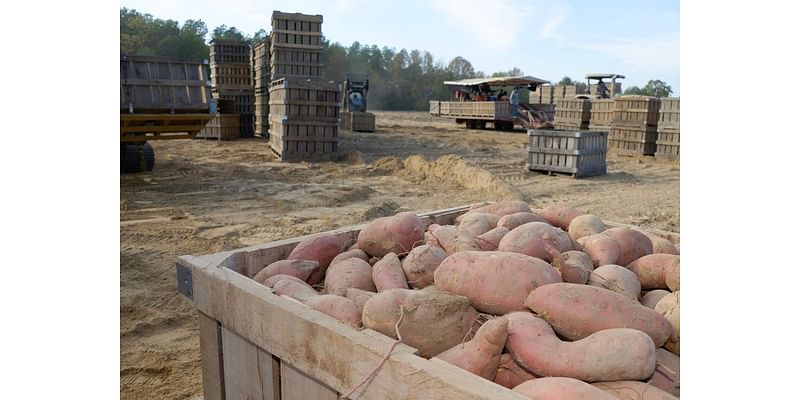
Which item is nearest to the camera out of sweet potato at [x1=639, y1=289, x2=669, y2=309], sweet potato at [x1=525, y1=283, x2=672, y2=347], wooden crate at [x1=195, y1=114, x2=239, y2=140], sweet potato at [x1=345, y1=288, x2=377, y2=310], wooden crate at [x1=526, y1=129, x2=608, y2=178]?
sweet potato at [x1=525, y1=283, x2=672, y2=347]

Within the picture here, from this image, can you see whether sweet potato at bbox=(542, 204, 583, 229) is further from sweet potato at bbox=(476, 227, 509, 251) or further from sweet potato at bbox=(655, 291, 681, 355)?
sweet potato at bbox=(655, 291, 681, 355)

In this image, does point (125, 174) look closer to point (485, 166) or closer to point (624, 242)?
point (485, 166)

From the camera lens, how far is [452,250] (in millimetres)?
2393

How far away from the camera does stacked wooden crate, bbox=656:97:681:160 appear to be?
13.8m

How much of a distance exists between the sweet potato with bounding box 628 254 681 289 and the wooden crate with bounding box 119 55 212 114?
8.05 m

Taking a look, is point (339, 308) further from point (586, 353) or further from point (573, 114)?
point (573, 114)

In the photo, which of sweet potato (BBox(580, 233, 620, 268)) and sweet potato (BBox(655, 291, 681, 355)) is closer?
sweet potato (BBox(655, 291, 681, 355))

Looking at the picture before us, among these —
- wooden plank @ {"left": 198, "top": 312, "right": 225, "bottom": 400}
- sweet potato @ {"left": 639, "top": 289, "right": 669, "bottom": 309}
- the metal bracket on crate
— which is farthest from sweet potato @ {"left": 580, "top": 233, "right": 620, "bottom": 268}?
the metal bracket on crate

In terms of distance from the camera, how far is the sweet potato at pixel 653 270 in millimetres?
2207

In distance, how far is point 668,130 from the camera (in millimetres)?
13984

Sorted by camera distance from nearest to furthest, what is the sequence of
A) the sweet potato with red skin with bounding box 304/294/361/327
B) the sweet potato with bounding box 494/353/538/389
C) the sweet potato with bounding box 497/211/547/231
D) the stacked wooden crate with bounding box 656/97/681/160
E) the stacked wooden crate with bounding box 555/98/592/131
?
the sweet potato with bounding box 494/353/538/389 → the sweet potato with red skin with bounding box 304/294/361/327 → the sweet potato with bounding box 497/211/547/231 → the stacked wooden crate with bounding box 656/97/681/160 → the stacked wooden crate with bounding box 555/98/592/131

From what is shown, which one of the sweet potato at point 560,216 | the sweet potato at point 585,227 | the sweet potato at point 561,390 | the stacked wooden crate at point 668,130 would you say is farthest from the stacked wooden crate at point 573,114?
the sweet potato at point 561,390

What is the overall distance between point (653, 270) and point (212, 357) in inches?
70.7

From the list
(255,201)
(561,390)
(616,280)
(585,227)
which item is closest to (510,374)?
(561,390)
